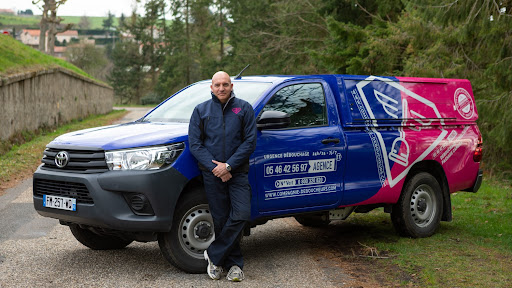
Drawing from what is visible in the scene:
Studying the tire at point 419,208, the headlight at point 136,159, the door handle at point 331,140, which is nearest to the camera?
the headlight at point 136,159

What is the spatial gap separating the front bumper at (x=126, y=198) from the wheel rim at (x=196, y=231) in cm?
29

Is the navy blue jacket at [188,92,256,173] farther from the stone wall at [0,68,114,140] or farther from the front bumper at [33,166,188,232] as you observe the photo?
the stone wall at [0,68,114,140]

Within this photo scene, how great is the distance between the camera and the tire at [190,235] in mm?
6160

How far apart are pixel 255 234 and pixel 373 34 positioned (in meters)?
12.3

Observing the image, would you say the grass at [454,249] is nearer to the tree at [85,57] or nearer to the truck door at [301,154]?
the truck door at [301,154]

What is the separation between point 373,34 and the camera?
771 inches

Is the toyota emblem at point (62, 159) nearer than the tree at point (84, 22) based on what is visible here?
Yes

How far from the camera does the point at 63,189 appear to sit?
20.4 ft

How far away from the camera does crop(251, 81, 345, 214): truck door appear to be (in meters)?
6.68

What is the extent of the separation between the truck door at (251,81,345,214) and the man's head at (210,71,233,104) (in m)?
0.70

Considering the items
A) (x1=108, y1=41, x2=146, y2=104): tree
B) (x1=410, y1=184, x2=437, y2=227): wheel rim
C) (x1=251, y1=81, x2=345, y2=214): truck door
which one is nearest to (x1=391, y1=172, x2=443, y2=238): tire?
(x1=410, y1=184, x2=437, y2=227): wheel rim

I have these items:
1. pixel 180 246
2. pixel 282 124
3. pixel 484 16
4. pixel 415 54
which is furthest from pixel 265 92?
pixel 415 54

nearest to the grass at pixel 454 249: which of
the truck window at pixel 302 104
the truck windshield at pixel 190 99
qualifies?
the truck window at pixel 302 104

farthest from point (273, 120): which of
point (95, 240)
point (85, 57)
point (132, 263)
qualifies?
point (85, 57)
